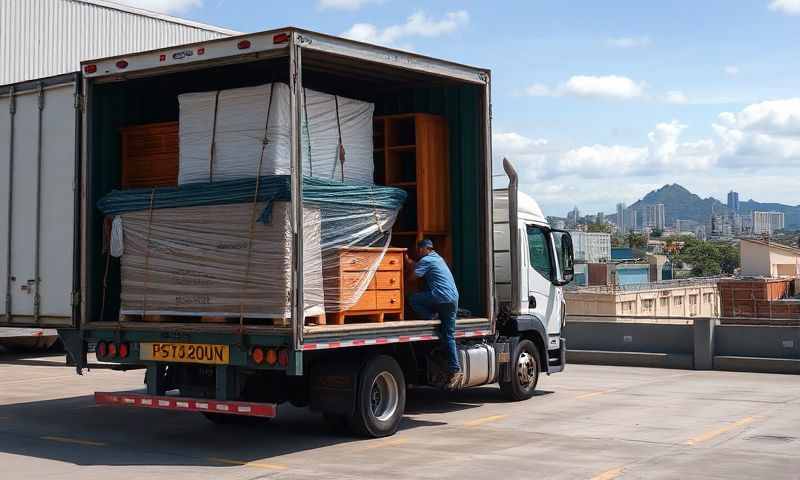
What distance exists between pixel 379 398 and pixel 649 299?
83070mm

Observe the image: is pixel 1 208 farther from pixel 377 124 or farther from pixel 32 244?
pixel 377 124

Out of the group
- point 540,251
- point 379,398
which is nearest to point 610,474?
point 379,398

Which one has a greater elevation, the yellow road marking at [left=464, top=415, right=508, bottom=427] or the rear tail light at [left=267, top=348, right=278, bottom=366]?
the rear tail light at [left=267, top=348, right=278, bottom=366]

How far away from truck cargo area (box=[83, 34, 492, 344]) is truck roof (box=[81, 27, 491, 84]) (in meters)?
0.17

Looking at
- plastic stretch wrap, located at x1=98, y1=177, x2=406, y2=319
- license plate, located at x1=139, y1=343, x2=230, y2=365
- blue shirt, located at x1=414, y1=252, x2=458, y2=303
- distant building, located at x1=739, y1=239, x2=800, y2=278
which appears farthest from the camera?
distant building, located at x1=739, y1=239, x2=800, y2=278

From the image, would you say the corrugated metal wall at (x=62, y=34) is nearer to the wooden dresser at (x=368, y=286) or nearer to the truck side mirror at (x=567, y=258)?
the truck side mirror at (x=567, y=258)

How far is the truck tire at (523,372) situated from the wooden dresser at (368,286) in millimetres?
3189

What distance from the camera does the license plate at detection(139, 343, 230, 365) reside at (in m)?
9.67

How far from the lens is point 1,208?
38.3ft

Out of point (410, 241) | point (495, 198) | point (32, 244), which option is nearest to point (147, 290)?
point (32, 244)

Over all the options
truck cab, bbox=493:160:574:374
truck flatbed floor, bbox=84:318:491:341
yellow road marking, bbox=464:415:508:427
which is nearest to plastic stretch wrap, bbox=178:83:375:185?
truck flatbed floor, bbox=84:318:491:341

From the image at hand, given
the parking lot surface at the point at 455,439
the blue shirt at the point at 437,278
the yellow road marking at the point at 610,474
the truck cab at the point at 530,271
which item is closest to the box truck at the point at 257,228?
the blue shirt at the point at 437,278

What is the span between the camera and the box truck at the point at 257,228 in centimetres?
959

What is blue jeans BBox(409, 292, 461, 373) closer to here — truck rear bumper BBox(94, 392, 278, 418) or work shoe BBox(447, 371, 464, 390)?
work shoe BBox(447, 371, 464, 390)
